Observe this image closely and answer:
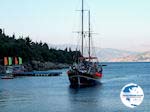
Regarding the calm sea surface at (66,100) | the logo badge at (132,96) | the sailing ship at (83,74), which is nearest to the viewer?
the logo badge at (132,96)

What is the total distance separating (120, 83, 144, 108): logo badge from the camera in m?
11.2

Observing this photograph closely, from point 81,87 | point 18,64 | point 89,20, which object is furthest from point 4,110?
point 18,64

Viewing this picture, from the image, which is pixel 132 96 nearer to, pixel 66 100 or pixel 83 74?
pixel 66 100

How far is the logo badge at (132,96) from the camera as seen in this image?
36.7 ft

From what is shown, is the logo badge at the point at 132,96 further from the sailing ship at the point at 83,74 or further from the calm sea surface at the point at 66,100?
the sailing ship at the point at 83,74

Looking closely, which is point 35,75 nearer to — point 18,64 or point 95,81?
point 18,64

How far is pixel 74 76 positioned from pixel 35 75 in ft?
260

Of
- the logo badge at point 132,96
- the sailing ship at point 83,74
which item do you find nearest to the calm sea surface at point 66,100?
the sailing ship at point 83,74

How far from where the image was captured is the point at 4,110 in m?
45.8

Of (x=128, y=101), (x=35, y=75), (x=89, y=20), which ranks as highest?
(x=89, y=20)

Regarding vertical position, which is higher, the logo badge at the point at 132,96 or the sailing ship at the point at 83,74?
the logo badge at the point at 132,96

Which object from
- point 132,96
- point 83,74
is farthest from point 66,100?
point 132,96

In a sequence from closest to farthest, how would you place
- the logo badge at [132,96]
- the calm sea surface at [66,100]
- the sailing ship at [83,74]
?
1. the logo badge at [132,96]
2. the calm sea surface at [66,100]
3. the sailing ship at [83,74]

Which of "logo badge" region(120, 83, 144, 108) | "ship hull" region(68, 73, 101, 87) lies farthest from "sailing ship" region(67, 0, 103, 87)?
"logo badge" region(120, 83, 144, 108)
